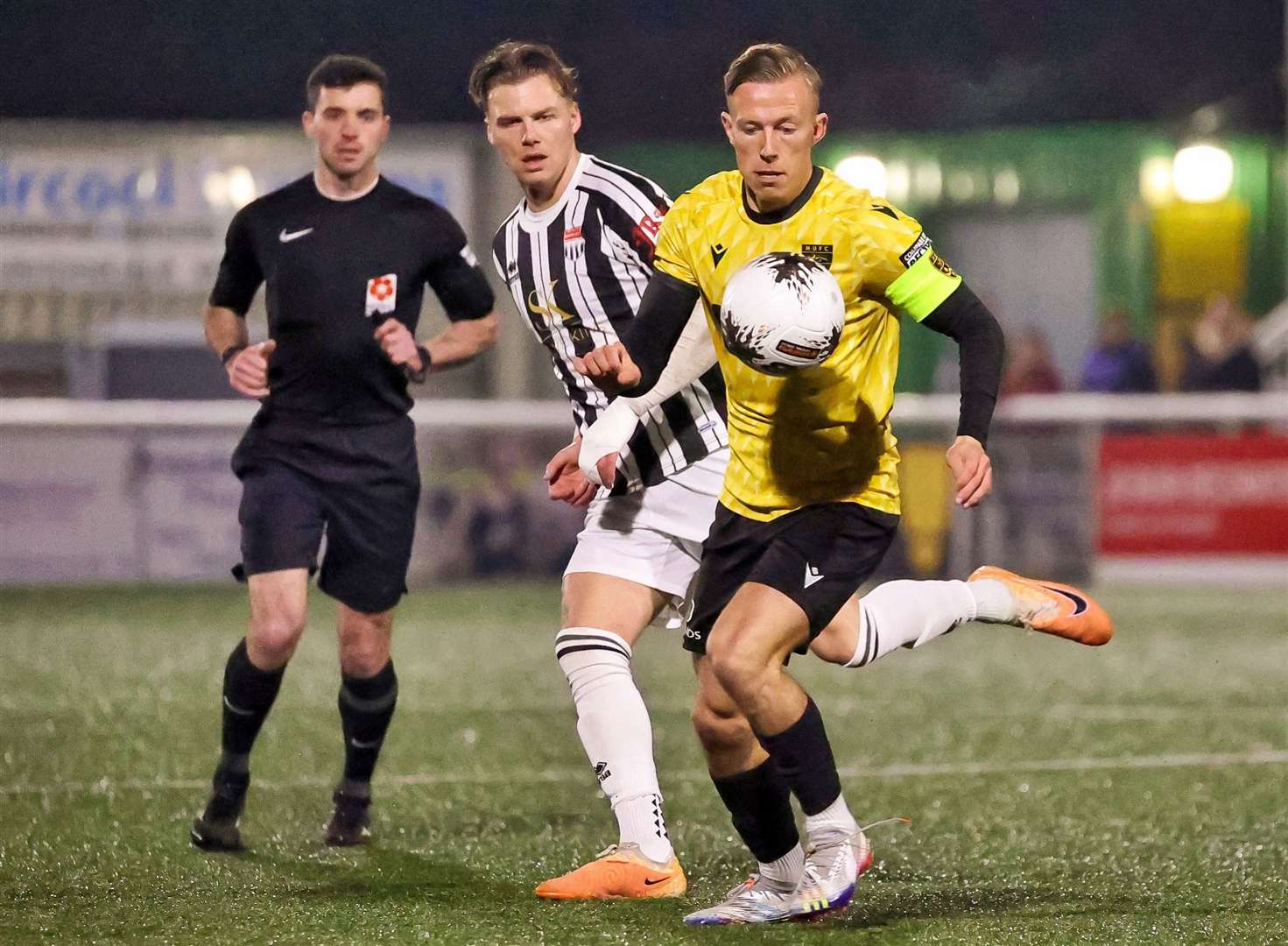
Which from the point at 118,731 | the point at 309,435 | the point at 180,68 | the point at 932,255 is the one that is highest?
the point at 180,68

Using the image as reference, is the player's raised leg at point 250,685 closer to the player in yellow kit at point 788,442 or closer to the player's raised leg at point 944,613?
the player in yellow kit at point 788,442

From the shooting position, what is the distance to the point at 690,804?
5.79 m

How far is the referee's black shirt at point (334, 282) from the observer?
210 inches

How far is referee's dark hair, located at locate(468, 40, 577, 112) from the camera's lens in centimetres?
482

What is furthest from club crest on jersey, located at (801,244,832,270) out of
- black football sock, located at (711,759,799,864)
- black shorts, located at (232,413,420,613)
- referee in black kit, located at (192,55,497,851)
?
black shorts, located at (232,413,420,613)

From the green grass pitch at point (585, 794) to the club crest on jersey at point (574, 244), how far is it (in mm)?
1520

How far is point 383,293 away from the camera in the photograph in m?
5.39

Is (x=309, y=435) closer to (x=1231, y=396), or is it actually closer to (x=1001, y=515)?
(x=1001, y=515)

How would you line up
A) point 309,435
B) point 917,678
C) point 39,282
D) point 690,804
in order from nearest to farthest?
point 309,435, point 690,804, point 917,678, point 39,282

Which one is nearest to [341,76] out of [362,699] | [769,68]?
[769,68]

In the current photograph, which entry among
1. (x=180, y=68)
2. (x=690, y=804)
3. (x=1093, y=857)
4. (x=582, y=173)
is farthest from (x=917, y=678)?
(x=180, y=68)

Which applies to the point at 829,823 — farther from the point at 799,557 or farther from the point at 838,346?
the point at 838,346

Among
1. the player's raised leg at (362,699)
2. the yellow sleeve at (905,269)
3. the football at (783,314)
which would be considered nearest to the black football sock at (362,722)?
the player's raised leg at (362,699)

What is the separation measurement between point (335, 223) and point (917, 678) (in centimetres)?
423
